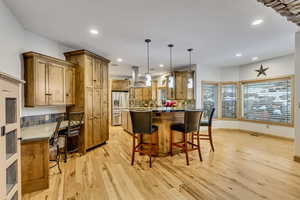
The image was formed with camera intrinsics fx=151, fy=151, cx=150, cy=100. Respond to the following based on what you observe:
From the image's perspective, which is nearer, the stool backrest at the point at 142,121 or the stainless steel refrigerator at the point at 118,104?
the stool backrest at the point at 142,121

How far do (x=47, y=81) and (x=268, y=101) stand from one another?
6977mm

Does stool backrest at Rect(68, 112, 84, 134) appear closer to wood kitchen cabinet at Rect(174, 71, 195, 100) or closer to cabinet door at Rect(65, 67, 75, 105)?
cabinet door at Rect(65, 67, 75, 105)

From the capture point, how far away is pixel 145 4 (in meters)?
2.25

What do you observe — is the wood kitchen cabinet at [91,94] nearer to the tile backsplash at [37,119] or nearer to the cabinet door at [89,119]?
the cabinet door at [89,119]

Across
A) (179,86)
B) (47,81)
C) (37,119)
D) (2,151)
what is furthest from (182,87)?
(2,151)

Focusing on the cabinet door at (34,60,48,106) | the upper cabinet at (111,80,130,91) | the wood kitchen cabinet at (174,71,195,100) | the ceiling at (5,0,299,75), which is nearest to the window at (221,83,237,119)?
the wood kitchen cabinet at (174,71,195,100)

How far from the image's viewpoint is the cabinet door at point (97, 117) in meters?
3.98

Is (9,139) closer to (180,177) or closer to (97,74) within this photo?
(180,177)

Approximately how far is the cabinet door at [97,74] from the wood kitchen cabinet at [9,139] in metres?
2.63

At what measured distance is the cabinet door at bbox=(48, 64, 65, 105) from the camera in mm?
3197

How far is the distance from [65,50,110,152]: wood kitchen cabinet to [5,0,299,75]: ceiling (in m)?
0.38

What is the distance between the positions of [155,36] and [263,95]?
4.94 meters

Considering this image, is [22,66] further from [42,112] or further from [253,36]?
[253,36]

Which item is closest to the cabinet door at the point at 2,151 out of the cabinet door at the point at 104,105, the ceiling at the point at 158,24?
the ceiling at the point at 158,24
